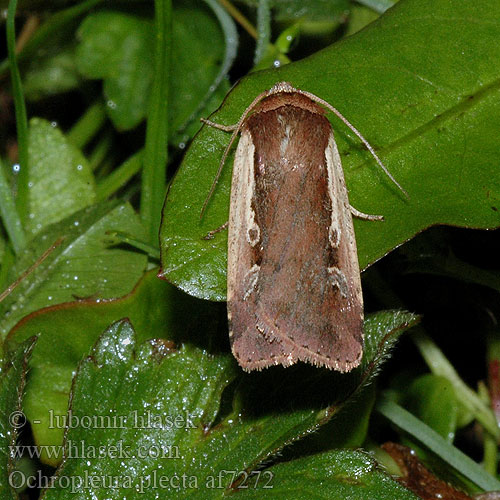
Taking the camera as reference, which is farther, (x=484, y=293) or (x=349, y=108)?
(x=484, y=293)

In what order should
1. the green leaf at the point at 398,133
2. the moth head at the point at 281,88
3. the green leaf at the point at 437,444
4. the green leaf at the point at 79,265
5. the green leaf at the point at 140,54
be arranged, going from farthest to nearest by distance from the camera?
the green leaf at the point at 140,54 → the green leaf at the point at 79,265 → the green leaf at the point at 437,444 → the moth head at the point at 281,88 → the green leaf at the point at 398,133

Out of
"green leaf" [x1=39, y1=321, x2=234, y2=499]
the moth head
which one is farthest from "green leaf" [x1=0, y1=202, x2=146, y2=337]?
the moth head

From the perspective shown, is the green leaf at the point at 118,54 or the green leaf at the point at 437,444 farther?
the green leaf at the point at 118,54

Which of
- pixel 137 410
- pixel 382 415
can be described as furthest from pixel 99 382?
pixel 382 415

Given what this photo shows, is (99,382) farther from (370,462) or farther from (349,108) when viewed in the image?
(349,108)

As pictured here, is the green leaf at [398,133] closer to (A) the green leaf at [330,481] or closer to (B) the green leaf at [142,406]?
(B) the green leaf at [142,406]

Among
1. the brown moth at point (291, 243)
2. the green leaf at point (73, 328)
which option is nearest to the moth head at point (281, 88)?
the brown moth at point (291, 243)

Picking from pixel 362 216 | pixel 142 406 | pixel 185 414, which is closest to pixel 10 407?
pixel 142 406
